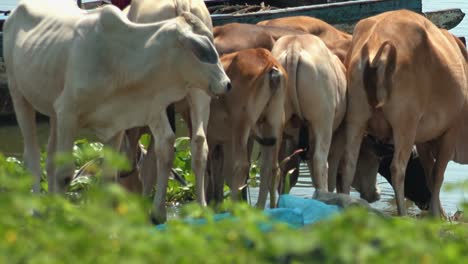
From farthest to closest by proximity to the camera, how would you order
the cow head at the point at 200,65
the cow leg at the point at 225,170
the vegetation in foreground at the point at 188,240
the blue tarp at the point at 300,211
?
the cow leg at the point at 225,170 → the cow head at the point at 200,65 → the blue tarp at the point at 300,211 → the vegetation in foreground at the point at 188,240

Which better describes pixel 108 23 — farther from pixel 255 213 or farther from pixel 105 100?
pixel 255 213

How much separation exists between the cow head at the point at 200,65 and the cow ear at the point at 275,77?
1.60 m

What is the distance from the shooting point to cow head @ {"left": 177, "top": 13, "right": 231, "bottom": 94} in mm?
8461

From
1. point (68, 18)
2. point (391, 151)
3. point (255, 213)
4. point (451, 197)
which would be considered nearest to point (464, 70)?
point (391, 151)

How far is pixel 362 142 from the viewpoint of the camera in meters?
12.1

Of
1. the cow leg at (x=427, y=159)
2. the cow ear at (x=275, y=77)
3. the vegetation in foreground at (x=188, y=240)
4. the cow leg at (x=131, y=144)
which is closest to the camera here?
the vegetation in foreground at (x=188, y=240)

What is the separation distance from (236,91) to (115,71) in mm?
1804

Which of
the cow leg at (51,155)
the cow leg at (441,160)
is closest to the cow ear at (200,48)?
the cow leg at (51,155)

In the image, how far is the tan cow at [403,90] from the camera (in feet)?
35.6

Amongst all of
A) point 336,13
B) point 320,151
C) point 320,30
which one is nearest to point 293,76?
point 320,151

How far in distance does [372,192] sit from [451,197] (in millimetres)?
1649

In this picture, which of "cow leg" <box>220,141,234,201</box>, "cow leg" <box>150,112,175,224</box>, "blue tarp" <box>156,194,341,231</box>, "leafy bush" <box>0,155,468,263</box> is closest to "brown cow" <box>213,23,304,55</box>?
"cow leg" <box>220,141,234,201</box>

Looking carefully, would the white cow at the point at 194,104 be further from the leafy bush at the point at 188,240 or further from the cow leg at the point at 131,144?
the leafy bush at the point at 188,240

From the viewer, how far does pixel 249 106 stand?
10195mm
